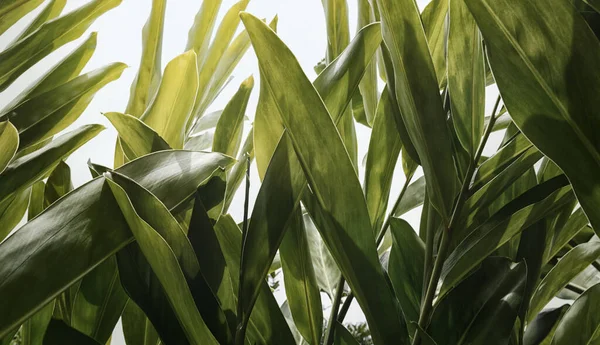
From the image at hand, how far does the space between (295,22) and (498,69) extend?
2187mm

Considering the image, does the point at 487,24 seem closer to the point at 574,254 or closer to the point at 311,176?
the point at 311,176

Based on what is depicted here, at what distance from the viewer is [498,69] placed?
183mm

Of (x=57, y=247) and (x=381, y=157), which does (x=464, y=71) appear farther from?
(x=57, y=247)

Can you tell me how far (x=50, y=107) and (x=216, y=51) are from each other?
0.12m

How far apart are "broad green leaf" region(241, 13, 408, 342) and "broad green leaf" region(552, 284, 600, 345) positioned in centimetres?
10

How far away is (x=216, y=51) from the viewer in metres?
0.41

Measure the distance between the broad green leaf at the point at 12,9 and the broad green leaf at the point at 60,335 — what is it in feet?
0.92

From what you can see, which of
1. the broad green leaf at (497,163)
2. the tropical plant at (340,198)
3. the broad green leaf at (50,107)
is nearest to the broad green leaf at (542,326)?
the tropical plant at (340,198)

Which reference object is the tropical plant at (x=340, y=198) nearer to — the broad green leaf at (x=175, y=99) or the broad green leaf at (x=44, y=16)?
the broad green leaf at (x=175, y=99)

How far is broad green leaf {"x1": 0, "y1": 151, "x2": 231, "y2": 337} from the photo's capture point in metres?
0.17

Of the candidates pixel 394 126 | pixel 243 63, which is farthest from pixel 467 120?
pixel 243 63

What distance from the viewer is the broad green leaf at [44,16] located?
45cm

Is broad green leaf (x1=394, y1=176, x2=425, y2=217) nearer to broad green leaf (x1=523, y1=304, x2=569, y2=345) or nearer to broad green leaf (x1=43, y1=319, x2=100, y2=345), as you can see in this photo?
broad green leaf (x1=523, y1=304, x2=569, y2=345)

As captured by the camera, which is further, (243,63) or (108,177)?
(243,63)
